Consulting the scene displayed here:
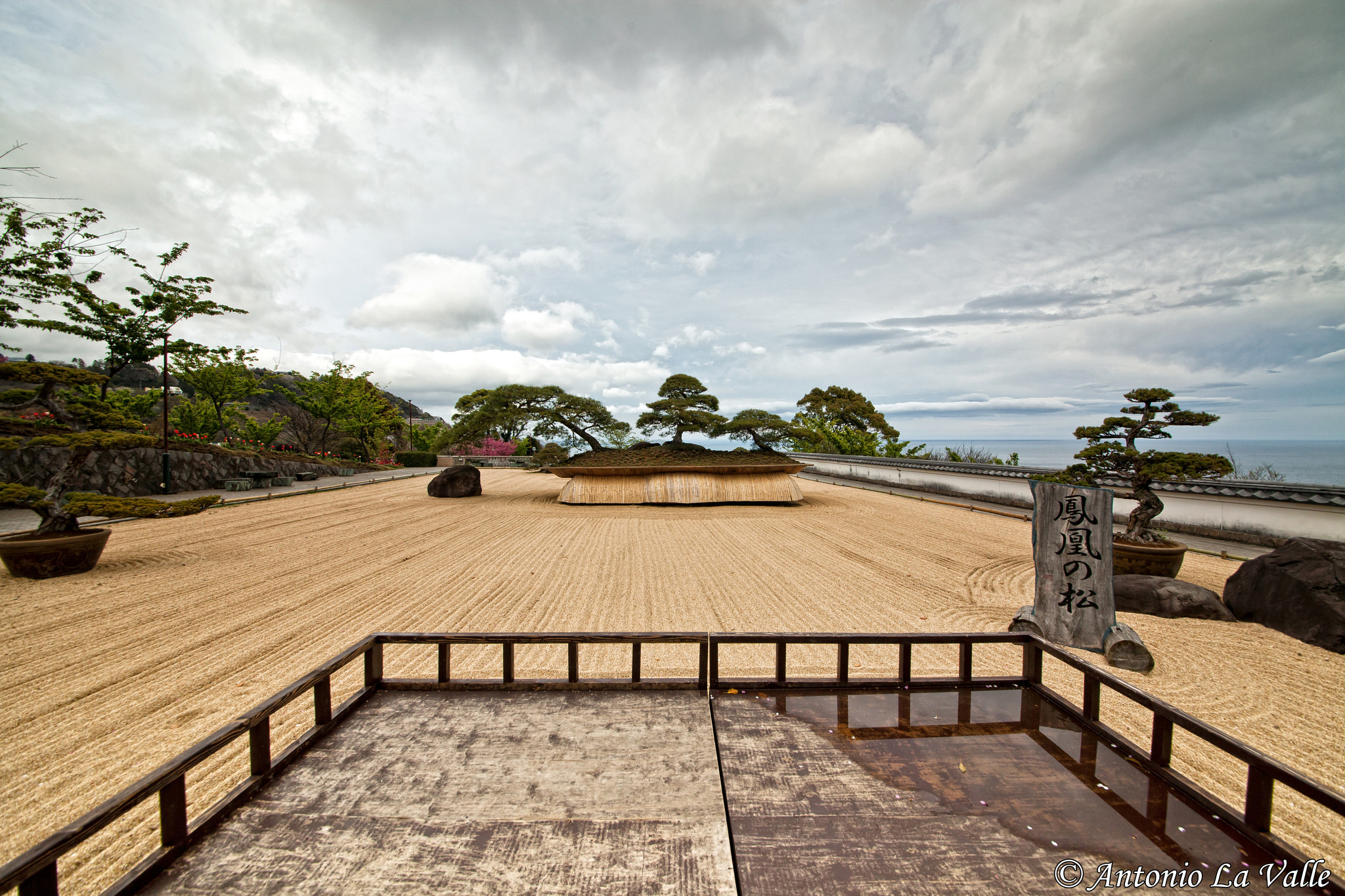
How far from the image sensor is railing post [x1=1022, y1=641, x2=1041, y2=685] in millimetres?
2682

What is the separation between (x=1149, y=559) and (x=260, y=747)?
7.89 m

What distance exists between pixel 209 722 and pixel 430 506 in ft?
32.3

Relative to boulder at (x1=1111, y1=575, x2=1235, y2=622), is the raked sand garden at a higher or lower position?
lower

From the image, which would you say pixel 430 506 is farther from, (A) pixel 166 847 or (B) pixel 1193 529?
(B) pixel 1193 529

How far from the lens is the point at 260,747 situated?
1.81m

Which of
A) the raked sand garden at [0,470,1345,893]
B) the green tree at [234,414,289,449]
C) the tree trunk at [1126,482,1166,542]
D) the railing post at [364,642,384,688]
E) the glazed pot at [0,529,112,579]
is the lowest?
the raked sand garden at [0,470,1345,893]

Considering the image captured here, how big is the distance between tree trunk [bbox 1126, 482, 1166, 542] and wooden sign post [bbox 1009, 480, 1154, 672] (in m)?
Result: 2.23

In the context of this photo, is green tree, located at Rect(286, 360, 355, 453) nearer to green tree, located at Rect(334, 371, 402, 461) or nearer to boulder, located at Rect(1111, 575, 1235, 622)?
green tree, located at Rect(334, 371, 402, 461)

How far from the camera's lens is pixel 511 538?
830 cm

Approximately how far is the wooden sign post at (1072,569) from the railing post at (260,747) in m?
5.23

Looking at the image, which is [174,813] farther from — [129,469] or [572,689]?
[129,469]

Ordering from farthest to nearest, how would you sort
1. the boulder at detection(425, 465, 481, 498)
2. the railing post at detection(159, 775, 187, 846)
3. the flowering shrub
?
the flowering shrub, the boulder at detection(425, 465, 481, 498), the railing post at detection(159, 775, 187, 846)

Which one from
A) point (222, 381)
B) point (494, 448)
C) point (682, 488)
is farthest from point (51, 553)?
point (494, 448)

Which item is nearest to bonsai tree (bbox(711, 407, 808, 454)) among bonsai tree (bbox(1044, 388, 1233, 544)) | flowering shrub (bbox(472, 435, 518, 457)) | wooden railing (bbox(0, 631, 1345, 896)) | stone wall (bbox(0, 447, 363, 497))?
bonsai tree (bbox(1044, 388, 1233, 544))
